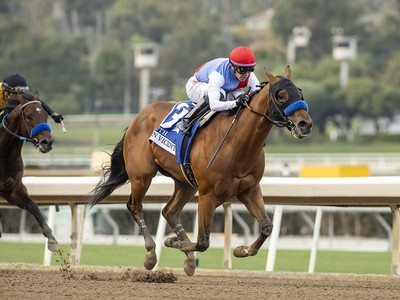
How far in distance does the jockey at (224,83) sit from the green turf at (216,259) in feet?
8.02

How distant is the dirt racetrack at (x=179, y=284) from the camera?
7574 millimetres

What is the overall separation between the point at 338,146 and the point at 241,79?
4546cm

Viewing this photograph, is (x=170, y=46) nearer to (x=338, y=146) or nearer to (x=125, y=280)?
(x=338, y=146)

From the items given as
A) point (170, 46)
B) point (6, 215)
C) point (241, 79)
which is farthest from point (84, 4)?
point (241, 79)

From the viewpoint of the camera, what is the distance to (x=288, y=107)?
8023 millimetres

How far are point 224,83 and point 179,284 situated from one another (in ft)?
4.96

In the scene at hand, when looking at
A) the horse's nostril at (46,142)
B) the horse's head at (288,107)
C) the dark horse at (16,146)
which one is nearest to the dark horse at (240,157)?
the horse's head at (288,107)

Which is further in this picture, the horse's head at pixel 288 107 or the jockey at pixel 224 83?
the jockey at pixel 224 83

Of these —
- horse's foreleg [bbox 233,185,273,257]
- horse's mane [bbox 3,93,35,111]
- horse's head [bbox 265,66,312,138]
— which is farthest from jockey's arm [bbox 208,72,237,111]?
horse's mane [bbox 3,93,35,111]

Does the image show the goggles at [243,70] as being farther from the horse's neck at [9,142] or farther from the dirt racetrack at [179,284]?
the horse's neck at [9,142]

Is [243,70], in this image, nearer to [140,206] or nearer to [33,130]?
[140,206]

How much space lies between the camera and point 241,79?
28.9ft

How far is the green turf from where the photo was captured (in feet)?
36.8

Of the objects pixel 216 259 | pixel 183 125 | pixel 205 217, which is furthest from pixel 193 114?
pixel 216 259
